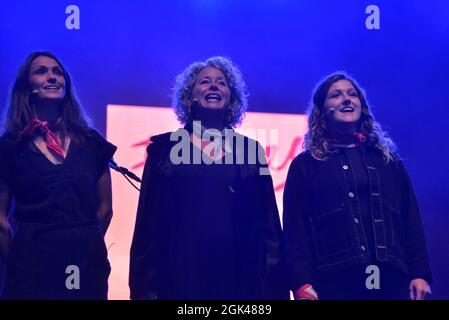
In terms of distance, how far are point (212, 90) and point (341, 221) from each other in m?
0.70

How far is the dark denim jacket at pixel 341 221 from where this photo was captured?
2818mm

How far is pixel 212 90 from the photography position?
2.94m

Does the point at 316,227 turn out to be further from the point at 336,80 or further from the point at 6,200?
the point at 6,200

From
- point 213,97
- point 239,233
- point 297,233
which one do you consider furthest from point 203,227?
point 213,97

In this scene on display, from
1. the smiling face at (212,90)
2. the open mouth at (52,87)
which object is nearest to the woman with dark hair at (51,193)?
the open mouth at (52,87)

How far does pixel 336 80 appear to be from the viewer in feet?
9.91

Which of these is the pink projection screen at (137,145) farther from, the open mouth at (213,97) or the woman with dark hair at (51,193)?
the open mouth at (213,97)

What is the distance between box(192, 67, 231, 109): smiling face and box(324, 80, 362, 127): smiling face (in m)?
0.40

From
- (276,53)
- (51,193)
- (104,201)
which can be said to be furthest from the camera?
(276,53)

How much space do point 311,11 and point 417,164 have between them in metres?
0.77

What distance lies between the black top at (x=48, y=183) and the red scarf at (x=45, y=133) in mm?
35

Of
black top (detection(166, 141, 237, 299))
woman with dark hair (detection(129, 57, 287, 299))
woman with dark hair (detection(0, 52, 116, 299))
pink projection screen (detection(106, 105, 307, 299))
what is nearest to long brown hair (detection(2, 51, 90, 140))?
woman with dark hair (detection(0, 52, 116, 299))

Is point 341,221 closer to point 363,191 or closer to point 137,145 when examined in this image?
point 363,191
